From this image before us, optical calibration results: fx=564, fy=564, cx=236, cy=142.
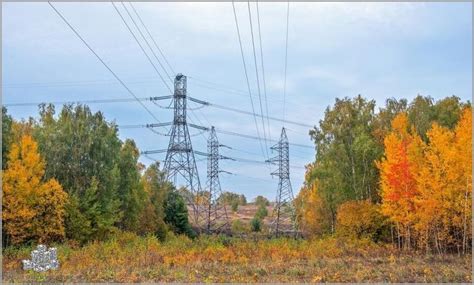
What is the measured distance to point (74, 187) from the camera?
45.9 m

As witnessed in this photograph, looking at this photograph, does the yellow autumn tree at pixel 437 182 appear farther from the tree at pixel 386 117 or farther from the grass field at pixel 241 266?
the tree at pixel 386 117

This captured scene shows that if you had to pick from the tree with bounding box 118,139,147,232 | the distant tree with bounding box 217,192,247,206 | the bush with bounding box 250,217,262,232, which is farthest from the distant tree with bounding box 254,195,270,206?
the tree with bounding box 118,139,147,232

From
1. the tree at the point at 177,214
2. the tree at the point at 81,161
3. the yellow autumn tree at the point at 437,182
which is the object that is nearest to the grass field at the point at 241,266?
the yellow autumn tree at the point at 437,182

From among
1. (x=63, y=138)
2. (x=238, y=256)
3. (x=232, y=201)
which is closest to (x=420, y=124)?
(x=238, y=256)

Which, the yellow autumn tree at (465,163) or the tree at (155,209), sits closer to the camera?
the yellow autumn tree at (465,163)

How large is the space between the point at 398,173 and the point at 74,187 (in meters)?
25.4

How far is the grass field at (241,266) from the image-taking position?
21.3 metres

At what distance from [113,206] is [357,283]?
1211 inches

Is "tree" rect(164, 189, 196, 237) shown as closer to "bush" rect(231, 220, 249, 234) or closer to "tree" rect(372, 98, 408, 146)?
"bush" rect(231, 220, 249, 234)

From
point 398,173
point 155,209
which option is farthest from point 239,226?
point 398,173

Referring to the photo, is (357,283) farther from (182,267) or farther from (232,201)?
(232,201)

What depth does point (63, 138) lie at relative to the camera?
45750mm

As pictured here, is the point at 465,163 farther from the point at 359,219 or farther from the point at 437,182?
the point at 359,219

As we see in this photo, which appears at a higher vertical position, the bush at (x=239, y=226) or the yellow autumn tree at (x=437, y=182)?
the yellow autumn tree at (x=437, y=182)
